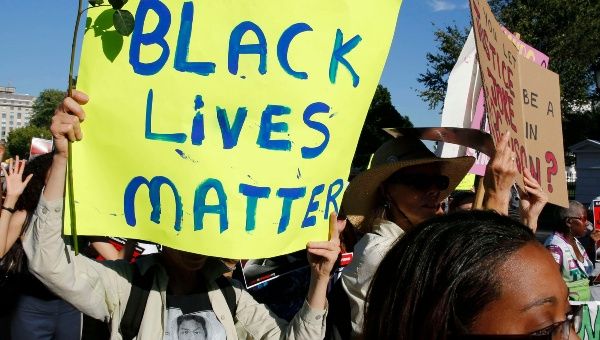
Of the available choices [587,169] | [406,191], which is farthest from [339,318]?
[587,169]

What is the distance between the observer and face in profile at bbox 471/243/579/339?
1.21 metres

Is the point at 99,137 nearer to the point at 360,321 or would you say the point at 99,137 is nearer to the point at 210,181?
the point at 210,181

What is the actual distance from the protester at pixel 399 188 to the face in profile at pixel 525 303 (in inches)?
49.2

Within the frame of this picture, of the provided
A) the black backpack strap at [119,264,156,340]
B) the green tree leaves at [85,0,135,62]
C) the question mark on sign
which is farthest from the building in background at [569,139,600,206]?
the green tree leaves at [85,0,135,62]

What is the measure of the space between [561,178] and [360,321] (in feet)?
5.12

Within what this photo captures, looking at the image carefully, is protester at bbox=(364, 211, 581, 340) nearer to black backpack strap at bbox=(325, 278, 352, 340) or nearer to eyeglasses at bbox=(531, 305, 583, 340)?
eyeglasses at bbox=(531, 305, 583, 340)

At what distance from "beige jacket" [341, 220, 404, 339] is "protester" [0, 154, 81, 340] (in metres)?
2.15

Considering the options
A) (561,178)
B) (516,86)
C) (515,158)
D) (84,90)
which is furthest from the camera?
(561,178)

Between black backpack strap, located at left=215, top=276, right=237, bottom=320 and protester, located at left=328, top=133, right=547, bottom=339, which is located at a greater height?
protester, located at left=328, top=133, right=547, bottom=339

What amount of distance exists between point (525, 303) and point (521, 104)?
6.26 ft

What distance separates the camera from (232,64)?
6.70 feet

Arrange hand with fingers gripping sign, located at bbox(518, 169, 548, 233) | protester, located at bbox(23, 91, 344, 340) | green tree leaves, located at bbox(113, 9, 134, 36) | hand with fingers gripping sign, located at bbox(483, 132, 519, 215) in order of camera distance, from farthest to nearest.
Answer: hand with fingers gripping sign, located at bbox(518, 169, 548, 233)
hand with fingers gripping sign, located at bbox(483, 132, 519, 215)
protester, located at bbox(23, 91, 344, 340)
green tree leaves, located at bbox(113, 9, 134, 36)

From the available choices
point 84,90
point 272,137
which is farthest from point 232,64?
point 84,90

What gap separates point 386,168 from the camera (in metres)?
2.75
